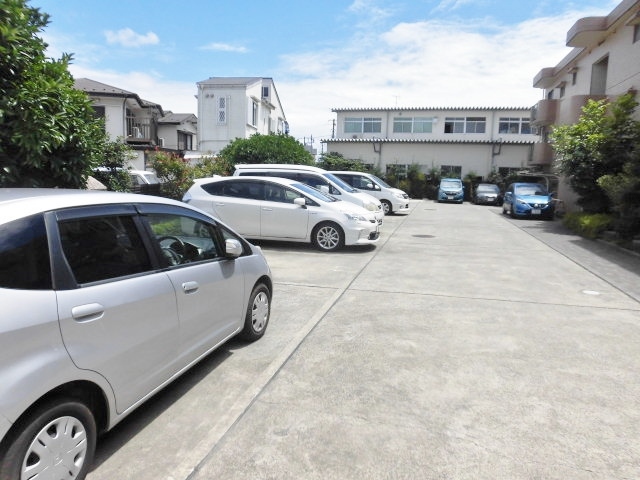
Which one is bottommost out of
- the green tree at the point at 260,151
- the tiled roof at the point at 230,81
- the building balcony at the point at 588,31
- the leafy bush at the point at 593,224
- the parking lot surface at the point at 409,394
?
the parking lot surface at the point at 409,394

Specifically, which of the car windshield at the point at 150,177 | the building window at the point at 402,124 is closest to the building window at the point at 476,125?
the building window at the point at 402,124

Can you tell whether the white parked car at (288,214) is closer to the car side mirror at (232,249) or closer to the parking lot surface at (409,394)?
the parking lot surface at (409,394)

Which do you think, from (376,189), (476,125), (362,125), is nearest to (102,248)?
(376,189)

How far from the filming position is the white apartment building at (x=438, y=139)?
1430 inches

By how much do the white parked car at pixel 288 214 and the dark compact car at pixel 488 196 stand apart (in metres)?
21.9

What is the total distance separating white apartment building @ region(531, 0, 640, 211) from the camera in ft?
52.5

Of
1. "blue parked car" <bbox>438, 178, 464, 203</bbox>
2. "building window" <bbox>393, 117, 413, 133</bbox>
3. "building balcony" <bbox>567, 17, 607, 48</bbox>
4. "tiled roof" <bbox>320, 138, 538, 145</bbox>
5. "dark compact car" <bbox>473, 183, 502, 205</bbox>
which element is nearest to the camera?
"building balcony" <bbox>567, 17, 607, 48</bbox>

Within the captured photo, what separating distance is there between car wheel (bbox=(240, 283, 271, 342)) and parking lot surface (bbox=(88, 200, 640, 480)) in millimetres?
113

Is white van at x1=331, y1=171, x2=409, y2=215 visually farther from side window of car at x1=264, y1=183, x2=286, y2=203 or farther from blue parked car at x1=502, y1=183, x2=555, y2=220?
side window of car at x1=264, y1=183, x2=286, y2=203

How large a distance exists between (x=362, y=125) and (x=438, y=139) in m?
6.54

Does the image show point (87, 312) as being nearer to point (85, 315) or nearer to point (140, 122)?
point (85, 315)

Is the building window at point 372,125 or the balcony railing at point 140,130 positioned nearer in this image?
the balcony railing at point 140,130

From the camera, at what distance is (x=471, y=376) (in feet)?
13.3

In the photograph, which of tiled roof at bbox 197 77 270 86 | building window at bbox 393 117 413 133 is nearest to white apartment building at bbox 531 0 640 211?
building window at bbox 393 117 413 133
